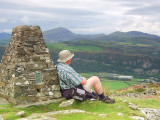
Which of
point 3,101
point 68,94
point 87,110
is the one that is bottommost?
point 87,110

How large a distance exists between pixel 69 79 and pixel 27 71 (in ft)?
7.16

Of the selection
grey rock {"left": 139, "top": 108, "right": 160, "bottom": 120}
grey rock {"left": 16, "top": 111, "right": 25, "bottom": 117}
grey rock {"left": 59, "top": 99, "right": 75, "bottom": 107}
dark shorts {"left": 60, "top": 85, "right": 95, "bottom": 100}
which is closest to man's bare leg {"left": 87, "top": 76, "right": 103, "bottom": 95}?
dark shorts {"left": 60, "top": 85, "right": 95, "bottom": 100}

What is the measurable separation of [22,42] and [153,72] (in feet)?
586

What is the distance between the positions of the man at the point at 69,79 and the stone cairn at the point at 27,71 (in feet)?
1.69

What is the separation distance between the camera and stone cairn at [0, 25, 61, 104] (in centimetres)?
977

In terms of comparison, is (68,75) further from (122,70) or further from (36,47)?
(122,70)

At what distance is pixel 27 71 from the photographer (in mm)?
10070

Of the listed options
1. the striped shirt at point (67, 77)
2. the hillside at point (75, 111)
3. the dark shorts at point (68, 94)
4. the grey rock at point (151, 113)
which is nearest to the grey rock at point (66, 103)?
the hillside at point (75, 111)

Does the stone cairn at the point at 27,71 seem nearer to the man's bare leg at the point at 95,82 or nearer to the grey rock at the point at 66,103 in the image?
the grey rock at the point at 66,103

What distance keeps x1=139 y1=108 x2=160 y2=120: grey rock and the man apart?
188cm

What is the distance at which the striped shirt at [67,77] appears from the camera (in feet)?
31.6

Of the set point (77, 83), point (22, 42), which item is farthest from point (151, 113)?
point (22, 42)

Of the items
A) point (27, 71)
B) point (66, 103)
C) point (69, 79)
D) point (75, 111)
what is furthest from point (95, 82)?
point (27, 71)

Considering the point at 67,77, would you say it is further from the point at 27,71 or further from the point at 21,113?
the point at 21,113
